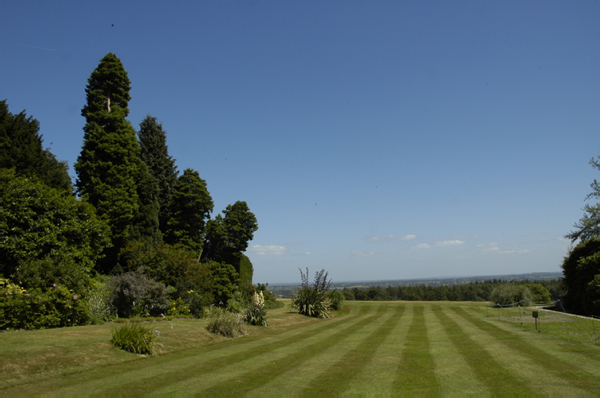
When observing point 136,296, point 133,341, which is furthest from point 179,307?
point 133,341

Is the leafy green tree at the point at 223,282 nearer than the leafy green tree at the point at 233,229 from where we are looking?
Yes

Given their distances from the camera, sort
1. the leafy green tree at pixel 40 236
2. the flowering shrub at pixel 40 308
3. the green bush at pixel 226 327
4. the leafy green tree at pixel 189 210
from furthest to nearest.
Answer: the leafy green tree at pixel 189 210 → the green bush at pixel 226 327 → the leafy green tree at pixel 40 236 → the flowering shrub at pixel 40 308

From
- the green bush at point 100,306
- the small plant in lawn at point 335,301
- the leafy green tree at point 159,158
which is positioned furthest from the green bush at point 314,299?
the leafy green tree at point 159,158

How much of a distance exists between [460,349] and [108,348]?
9.24 metres

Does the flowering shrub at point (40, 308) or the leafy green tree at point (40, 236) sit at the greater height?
the leafy green tree at point (40, 236)

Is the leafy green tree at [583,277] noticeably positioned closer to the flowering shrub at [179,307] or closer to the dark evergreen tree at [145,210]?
the flowering shrub at [179,307]

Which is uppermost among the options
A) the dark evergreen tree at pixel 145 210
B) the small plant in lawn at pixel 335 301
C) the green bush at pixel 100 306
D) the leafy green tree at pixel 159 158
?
the leafy green tree at pixel 159 158

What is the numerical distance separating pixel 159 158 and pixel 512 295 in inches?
1197

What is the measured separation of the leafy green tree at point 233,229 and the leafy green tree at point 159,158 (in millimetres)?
4062

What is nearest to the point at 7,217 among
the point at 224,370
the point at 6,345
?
the point at 6,345

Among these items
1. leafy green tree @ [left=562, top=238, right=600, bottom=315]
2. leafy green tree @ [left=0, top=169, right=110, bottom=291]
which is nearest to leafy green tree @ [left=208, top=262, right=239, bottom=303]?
leafy green tree @ [left=0, top=169, right=110, bottom=291]

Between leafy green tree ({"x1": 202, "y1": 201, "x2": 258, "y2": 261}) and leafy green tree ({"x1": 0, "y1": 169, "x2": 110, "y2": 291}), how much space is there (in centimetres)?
1634

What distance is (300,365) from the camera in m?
8.71

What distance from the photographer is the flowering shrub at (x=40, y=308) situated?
1057 cm
